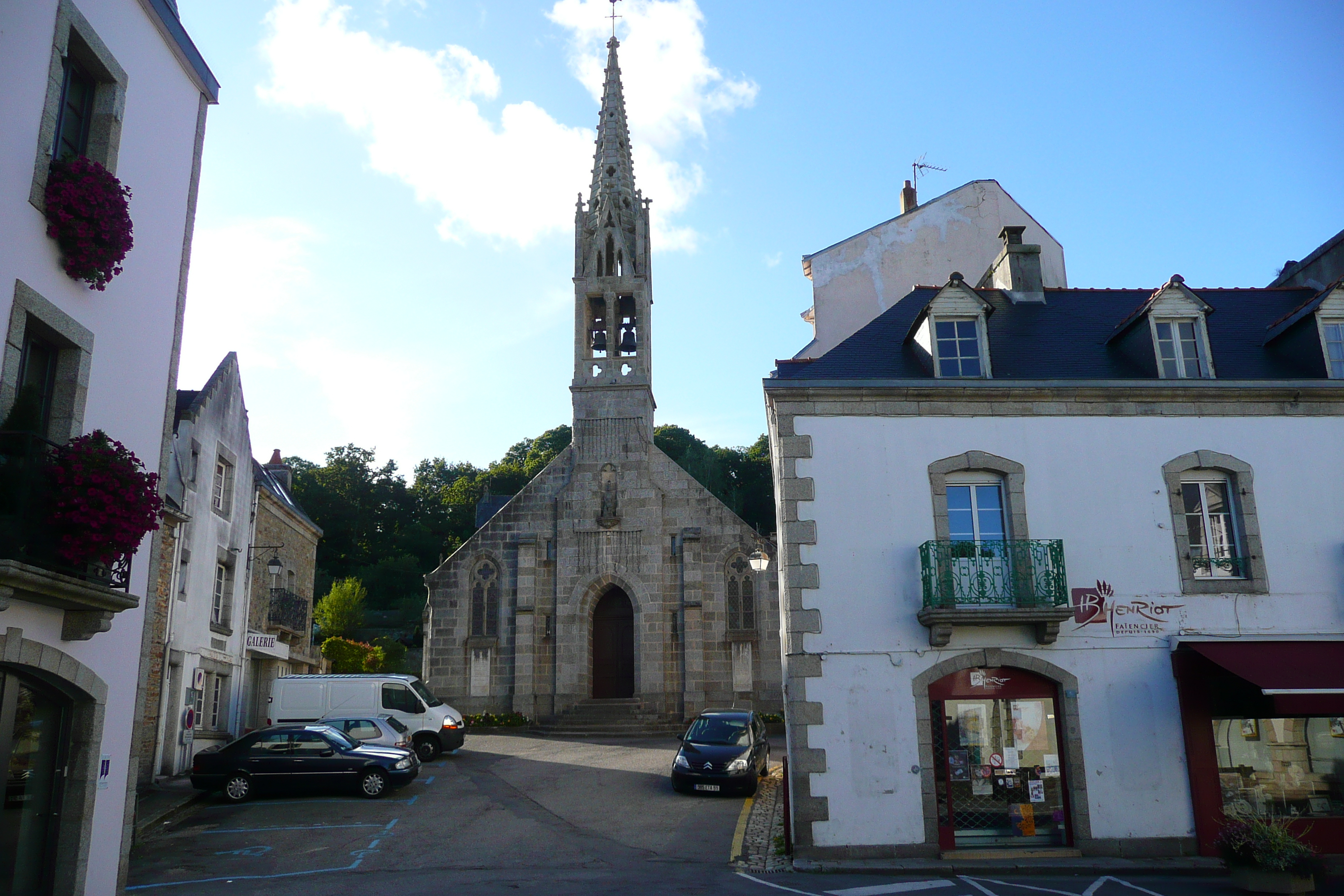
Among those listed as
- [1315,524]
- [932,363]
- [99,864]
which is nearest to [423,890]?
[99,864]

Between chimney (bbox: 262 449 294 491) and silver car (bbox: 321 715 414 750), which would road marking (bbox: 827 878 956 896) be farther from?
chimney (bbox: 262 449 294 491)

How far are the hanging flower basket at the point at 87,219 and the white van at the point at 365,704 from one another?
13.3 meters

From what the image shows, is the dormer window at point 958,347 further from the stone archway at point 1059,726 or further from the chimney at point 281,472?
the chimney at point 281,472

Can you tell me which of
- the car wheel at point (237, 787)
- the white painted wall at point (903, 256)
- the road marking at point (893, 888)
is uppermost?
the white painted wall at point (903, 256)

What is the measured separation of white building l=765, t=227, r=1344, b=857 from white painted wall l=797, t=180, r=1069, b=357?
787 centimetres

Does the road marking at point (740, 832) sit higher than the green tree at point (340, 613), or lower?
lower

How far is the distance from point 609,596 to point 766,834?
15.9 meters

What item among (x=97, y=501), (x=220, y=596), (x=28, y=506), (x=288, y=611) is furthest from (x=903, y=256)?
(x=28, y=506)

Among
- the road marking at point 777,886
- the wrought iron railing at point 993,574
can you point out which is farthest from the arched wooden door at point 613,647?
the road marking at point 777,886

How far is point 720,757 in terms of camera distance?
1692 cm

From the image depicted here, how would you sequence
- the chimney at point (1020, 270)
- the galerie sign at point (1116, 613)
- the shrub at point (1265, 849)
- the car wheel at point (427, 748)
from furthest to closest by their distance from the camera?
the car wheel at point (427, 748), the chimney at point (1020, 270), the galerie sign at point (1116, 613), the shrub at point (1265, 849)

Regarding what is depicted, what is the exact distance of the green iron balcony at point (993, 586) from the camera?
12758 mm

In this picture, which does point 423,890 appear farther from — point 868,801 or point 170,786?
point 170,786

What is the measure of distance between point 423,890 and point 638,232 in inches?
980
